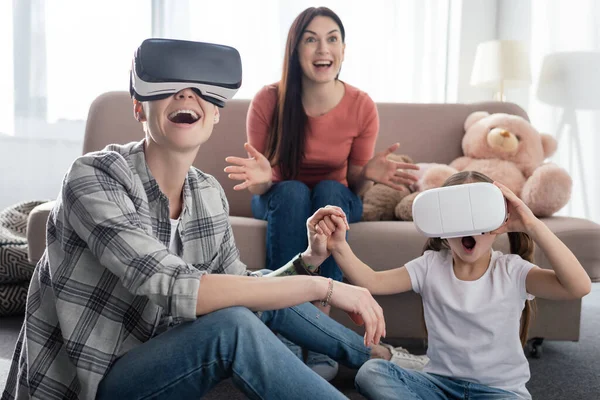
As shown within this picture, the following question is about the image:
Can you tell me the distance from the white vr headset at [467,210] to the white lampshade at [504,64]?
8.58 feet

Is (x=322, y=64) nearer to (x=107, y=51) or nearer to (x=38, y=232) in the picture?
(x=38, y=232)

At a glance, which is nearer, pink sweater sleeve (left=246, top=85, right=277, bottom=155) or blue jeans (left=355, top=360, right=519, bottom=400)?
blue jeans (left=355, top=360, right=519, bottom=400)

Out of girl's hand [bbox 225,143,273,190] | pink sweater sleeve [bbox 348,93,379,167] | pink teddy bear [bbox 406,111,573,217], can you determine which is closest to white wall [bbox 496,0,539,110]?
pink teddy bear [bbox 406,111,573,217]

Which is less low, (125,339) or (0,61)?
(0,61)

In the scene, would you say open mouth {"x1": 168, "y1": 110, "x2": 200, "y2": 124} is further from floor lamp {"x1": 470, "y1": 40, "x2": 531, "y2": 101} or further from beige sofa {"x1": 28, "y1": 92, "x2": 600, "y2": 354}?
floor lamp {"x1": 470, "y1": 40, "x2": 531, "y2": 101}

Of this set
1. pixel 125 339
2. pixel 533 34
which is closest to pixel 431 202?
pixel 125 339

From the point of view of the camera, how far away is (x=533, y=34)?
400 centimetres

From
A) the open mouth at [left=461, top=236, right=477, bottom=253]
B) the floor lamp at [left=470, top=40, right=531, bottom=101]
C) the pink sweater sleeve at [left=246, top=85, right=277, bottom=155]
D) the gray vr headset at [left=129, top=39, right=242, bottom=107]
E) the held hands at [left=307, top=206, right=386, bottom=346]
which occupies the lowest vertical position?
the held hands at [left=307, top=206, right=386, bottom=346]

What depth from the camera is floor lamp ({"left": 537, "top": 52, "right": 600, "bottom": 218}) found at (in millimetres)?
3596

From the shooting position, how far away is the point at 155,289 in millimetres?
992

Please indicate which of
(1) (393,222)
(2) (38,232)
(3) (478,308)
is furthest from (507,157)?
(2) (38,232)

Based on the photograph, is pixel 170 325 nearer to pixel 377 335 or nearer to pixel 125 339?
pixel 125 339

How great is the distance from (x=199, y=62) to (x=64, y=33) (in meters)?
2.77

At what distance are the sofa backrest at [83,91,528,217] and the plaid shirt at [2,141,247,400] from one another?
136cm
